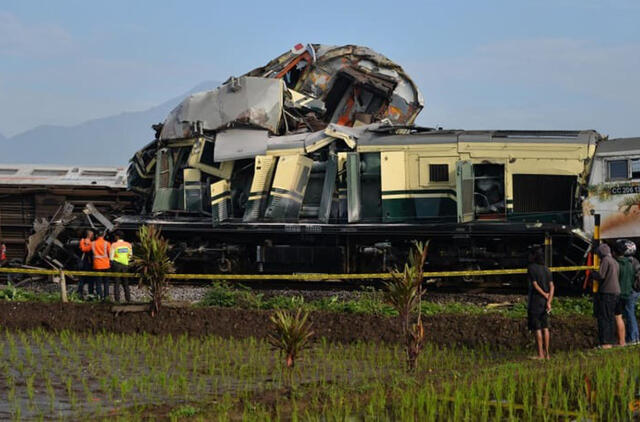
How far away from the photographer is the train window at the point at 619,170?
18969 mm

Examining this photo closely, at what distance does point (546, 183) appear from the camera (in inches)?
782

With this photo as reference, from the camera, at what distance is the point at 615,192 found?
62.1 ft

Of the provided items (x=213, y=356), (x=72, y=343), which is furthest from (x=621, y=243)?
(x=72, y=343)

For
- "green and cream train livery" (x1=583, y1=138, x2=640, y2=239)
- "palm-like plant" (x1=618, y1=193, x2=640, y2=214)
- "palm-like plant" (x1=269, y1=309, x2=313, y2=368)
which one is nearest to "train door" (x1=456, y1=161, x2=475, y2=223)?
"green and cream train livery" (x1=583, y1=138, x2=640, y2=239)

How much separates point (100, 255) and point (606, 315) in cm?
1141

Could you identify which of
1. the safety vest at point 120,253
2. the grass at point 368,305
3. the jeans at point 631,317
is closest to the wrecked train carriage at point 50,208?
the safety vest at point 120,253

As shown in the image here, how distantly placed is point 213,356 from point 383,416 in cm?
545

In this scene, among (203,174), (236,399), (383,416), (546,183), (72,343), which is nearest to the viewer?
(383,416)

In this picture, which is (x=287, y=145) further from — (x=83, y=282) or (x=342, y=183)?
(x=83, y=282)

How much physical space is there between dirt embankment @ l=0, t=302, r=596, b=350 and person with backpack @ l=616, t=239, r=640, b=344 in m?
0.85

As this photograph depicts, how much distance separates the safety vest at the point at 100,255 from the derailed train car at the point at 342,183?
290 cm

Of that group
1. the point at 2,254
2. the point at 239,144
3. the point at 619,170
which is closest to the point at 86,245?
the point at 239,144

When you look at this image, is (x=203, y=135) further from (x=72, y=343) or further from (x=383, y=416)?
(x=383, y=416)

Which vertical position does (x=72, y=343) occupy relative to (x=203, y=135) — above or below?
below
